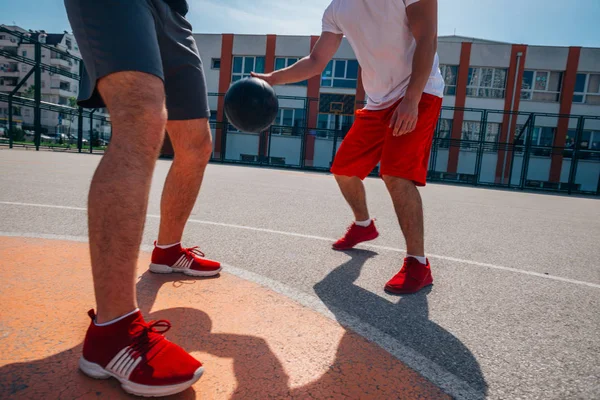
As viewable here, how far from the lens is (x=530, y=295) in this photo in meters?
2.51

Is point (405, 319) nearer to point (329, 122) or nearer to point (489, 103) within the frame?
point (329, 122)

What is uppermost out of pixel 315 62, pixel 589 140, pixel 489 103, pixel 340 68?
pixel 340 68

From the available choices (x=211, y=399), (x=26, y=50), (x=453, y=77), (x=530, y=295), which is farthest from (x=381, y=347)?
(x=26, y=50)

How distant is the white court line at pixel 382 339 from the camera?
4.66 ft

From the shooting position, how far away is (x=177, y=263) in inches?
95.2

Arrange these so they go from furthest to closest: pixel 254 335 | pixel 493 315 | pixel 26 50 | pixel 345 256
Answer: pixel 26 50 < pixel 345 256 < pixel 493 315 < pixel 254 335

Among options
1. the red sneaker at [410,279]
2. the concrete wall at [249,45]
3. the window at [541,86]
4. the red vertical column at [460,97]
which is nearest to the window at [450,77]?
the red vertical column at [460,97]

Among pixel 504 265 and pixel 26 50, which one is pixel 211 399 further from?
pixel 26 50

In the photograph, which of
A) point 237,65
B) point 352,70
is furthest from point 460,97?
point 237,65

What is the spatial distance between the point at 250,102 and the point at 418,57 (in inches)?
47.8

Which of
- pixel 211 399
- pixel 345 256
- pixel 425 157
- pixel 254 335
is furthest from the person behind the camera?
pixel 345 256

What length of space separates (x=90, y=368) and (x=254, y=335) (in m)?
0.64

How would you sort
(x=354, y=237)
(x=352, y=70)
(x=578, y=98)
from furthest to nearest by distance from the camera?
1. (x=352, y=70)
2. (x=578, y=98)
3. (x=354, y=237)

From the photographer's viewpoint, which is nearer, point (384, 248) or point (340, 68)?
point (384, 248)
